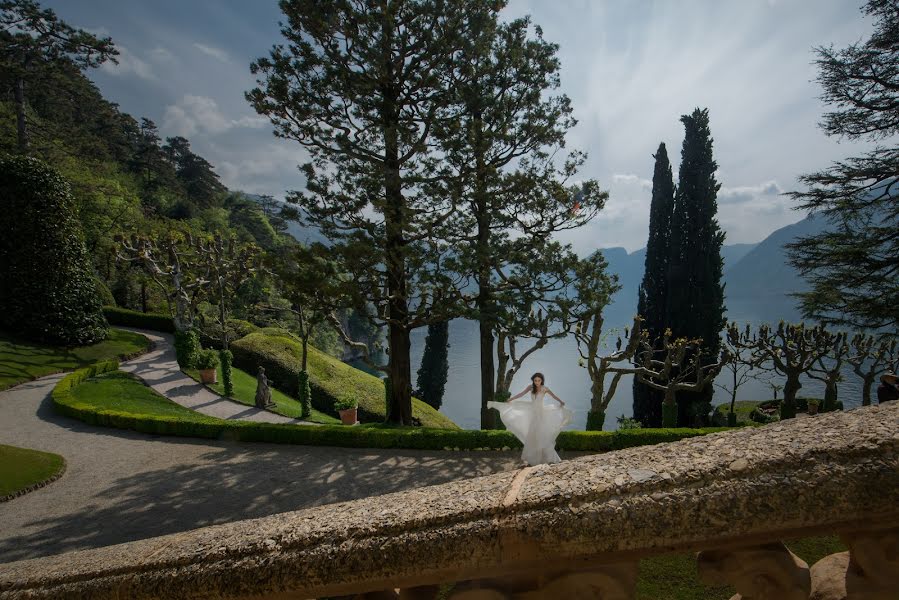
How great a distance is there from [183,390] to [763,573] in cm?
2483

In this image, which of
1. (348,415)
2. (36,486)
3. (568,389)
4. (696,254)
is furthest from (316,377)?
(568,389)

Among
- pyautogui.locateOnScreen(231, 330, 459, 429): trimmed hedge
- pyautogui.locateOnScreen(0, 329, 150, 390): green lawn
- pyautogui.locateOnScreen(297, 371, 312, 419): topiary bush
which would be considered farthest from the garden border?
pyautogui.locateOnScreen(231, 330, 459, 429): trimmed hedge

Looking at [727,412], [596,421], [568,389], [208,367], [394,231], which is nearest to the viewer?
[394,231]

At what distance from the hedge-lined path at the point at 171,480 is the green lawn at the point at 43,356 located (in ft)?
16.5

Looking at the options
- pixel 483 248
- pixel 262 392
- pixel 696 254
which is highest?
pixel 696 254

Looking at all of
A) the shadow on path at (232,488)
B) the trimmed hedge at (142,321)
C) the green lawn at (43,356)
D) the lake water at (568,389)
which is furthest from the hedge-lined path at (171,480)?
the lake water at (568,389)

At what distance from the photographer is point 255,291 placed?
38.4m

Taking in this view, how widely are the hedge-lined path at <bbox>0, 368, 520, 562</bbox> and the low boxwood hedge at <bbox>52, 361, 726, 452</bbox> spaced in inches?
12.1

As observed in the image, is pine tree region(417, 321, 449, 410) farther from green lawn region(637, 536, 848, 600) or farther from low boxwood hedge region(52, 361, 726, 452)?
green lawn region(637, 536, 848, 600)

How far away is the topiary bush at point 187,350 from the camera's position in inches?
944

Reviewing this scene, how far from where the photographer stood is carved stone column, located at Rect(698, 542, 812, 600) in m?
1.32

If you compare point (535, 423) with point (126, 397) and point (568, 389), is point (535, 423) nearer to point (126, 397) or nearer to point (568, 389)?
point (126, 397)

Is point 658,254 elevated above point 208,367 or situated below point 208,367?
above

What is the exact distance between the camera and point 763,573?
4.40ft
